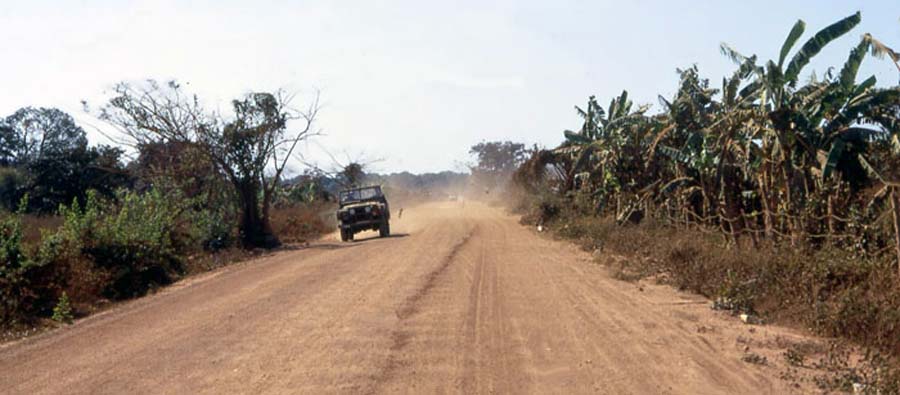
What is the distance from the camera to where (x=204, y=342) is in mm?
10281

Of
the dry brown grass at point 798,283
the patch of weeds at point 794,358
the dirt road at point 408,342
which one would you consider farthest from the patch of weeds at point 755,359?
the dry brown grass at point 798,283

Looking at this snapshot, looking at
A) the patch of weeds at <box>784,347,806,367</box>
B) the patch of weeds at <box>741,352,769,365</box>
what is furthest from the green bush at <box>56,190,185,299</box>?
the patch of weeds at <box>784,347,806,367</box>

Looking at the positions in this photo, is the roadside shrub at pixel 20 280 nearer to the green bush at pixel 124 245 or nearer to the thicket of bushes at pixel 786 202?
the green bush at pixel 124 245

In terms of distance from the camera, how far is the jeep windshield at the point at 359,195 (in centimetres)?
3350

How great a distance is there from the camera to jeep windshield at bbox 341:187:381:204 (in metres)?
33.5

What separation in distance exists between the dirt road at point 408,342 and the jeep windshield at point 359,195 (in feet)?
55.0

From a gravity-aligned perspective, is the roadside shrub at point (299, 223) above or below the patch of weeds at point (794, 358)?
above

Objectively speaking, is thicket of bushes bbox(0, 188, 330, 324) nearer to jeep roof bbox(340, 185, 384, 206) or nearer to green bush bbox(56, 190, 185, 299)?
green bush bbox(56, 190, 185, 299)

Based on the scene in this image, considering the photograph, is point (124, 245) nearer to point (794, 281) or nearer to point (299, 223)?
point (794, 281)

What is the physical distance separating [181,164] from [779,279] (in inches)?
906

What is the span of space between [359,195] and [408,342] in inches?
959

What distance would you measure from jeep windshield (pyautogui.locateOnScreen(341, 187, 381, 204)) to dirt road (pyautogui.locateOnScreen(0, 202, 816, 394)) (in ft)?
55.0

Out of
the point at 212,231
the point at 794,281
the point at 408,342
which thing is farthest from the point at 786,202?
the point at 212,231

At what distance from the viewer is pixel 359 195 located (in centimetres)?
3384
